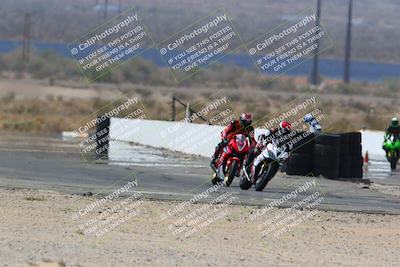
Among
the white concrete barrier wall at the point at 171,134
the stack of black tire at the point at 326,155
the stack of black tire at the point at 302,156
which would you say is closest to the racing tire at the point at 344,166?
the stack of black tire at the point at 326,155

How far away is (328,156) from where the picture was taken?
27.0 metres

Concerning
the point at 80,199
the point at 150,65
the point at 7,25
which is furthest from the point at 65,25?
the point at 80,199

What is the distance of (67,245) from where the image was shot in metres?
14.1

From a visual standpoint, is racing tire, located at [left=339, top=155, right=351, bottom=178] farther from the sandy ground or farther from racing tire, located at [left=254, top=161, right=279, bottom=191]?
the sandy ground

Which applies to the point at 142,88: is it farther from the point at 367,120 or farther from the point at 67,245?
the point at 67,245

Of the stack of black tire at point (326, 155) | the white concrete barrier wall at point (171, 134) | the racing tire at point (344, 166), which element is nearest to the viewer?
the stack of black tire at point (326, 155)

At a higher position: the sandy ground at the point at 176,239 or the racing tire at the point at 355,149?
the racing tire at the point at 355,149

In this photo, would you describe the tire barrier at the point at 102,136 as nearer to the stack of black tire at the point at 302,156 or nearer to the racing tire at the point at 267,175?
the stack of black tire at the point at 302,156

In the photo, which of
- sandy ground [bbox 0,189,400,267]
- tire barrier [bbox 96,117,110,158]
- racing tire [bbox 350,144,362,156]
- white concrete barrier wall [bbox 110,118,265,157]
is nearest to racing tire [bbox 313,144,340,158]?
racing tire [bbox 350,144,362,156]

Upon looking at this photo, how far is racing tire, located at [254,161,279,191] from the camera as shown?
2241 centimetres

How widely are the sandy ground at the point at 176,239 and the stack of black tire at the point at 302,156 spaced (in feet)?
24.4

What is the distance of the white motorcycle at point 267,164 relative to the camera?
22.3 metres

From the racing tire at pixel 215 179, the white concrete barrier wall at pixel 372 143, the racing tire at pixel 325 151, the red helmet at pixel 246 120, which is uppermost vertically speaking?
the red helmet at pixel 246 120

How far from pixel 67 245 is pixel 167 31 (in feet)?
552
